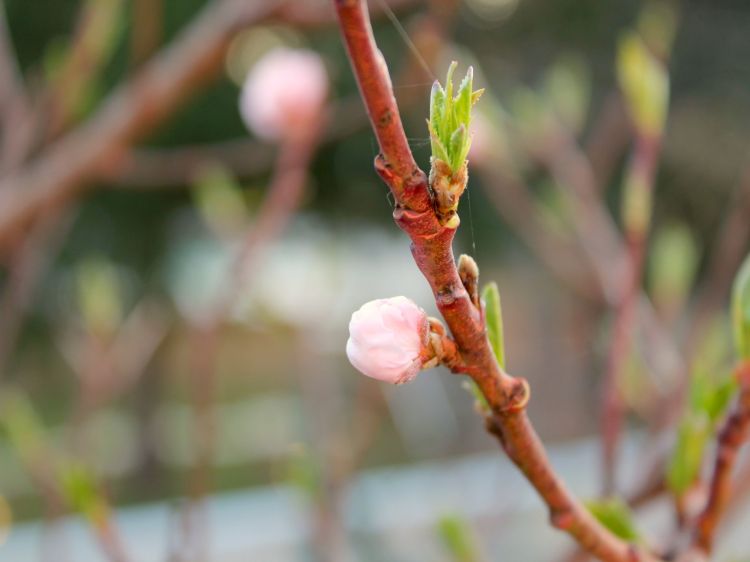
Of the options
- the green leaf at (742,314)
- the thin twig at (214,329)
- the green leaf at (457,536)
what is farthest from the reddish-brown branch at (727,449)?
the thin twig at (214,329)

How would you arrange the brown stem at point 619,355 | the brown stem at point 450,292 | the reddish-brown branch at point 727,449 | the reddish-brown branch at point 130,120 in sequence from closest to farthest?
the brown stem at point 450,292
the reddish-brown branch at point 727,449
the brown stem at point 619,355
the reddish-brown branch at point 130,120

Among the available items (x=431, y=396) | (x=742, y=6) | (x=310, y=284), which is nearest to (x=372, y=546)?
(x=310, y=284)

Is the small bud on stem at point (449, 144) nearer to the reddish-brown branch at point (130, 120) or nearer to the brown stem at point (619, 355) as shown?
the brown stem at point (619, 355)

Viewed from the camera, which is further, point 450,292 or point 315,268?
point 315,268

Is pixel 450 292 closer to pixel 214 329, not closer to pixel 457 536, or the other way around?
pixel 457 536

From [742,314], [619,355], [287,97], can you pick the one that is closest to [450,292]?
[742,314]

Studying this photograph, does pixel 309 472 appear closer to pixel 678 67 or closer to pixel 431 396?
pixel 678 67
